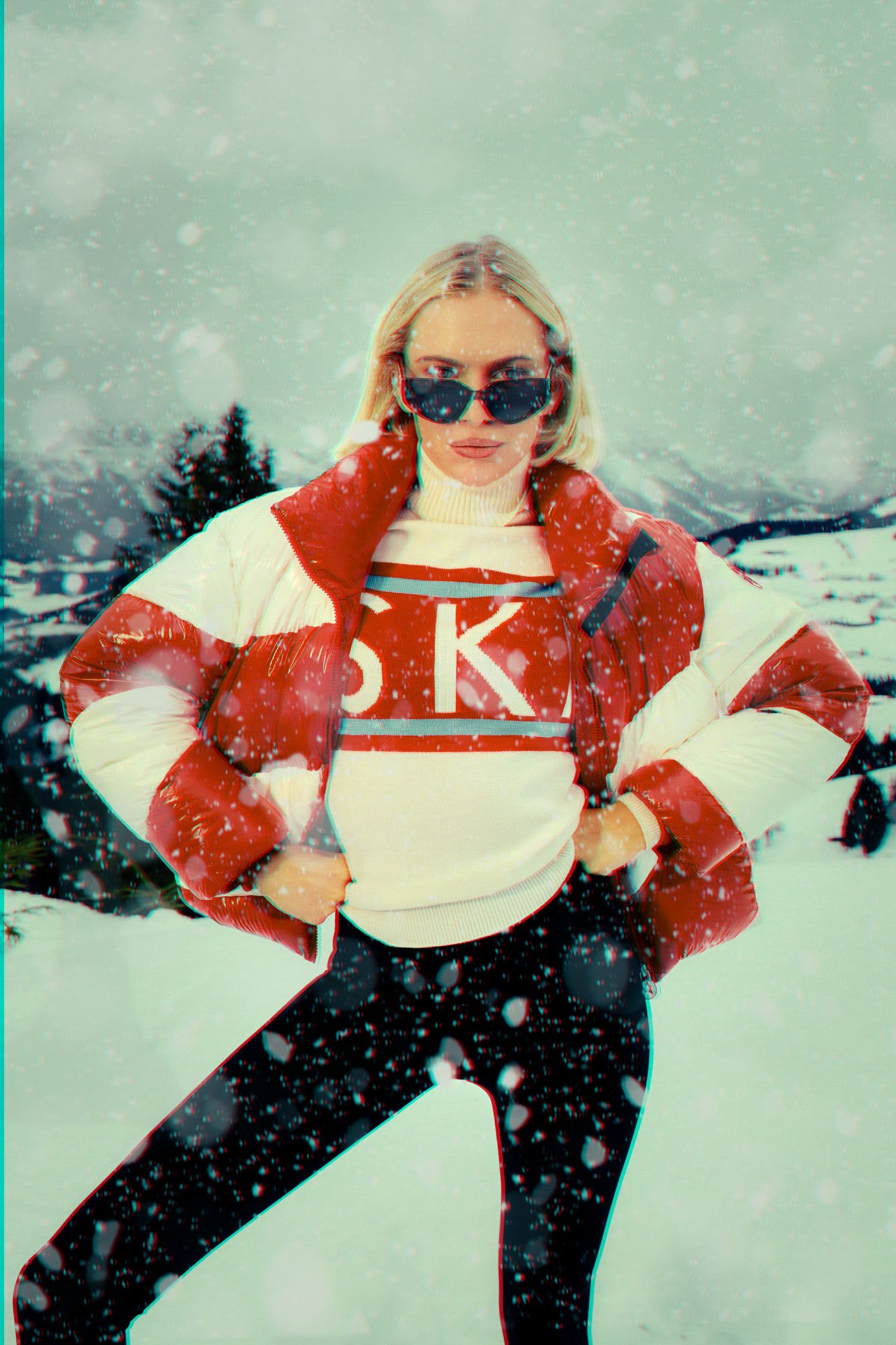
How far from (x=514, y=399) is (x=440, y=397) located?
88mm

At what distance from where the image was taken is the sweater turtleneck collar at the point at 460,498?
1006 millimetres

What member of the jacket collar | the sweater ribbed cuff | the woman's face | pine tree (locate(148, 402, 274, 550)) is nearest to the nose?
the woman's face

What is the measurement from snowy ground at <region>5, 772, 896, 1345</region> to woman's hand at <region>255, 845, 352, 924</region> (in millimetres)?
854

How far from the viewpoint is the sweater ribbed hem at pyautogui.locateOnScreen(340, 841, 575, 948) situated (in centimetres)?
90

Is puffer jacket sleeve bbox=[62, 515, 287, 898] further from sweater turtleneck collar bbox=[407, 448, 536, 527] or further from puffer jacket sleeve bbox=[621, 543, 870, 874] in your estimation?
puffer jacket sleeve bbox=[621, 543, 870, 874]

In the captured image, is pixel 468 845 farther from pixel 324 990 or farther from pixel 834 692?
pixel 834 692

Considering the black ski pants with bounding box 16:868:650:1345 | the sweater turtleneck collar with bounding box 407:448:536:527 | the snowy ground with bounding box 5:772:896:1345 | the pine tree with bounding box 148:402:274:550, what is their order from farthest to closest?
the pine tree with bounding box 148:402:274:550 < the snowy ground with bounding box 5:772:896:1345 < the sweater turtleneck collar with bounding box 407:448:536:527 < the black ski pants with bounding box 16:868:650:1345

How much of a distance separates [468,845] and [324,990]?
9.8 inches

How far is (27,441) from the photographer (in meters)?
2.09

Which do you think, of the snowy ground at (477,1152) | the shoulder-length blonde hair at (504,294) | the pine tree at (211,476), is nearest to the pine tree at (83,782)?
the pine tree at (211,476)

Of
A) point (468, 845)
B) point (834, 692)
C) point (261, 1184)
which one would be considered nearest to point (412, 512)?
point (468, 845)

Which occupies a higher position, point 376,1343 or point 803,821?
point 803,821

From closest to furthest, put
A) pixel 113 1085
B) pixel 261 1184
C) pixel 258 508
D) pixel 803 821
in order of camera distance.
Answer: pixel 261 1184
pixel 258 508
pixel 113 1085
pixel 803 821

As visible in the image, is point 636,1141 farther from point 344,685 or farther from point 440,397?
point 440,397
